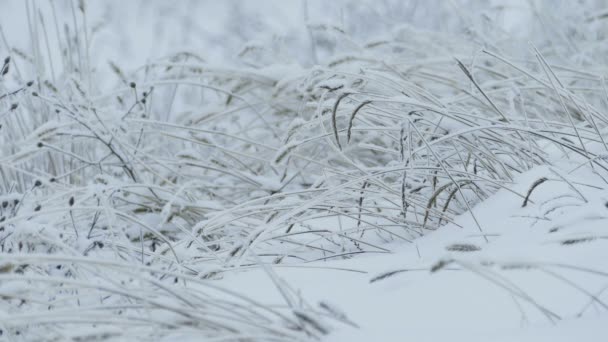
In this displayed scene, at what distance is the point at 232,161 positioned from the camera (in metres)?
2.68

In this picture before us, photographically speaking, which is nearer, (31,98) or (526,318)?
(526,318)

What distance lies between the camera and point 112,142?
2.38 metres

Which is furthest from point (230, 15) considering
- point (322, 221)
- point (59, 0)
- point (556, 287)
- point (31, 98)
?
point (556, 287)

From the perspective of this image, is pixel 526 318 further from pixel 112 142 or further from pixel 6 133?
pixel 6 133

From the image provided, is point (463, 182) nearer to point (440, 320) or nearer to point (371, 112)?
point (371, 112)

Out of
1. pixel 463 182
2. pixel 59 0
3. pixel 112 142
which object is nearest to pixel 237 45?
pixel 59 0

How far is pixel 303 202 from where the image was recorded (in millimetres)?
1737

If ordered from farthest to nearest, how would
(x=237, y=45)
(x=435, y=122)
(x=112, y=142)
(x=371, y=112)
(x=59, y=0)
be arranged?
1. (x=59, y=0)
2. (x=237, y=45)
3. (x=112, y=142)
4. (x=371, y=112)
5. (x=435, y=122)

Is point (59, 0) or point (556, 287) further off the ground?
point (59, 0)

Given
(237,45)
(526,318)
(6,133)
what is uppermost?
(237,45)

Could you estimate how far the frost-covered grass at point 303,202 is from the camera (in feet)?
3.76

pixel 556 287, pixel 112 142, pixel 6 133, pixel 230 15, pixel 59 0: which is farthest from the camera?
pixel 59 0

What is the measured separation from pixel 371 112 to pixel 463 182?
274mm

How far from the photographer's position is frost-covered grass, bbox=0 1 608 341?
1.15 metres
